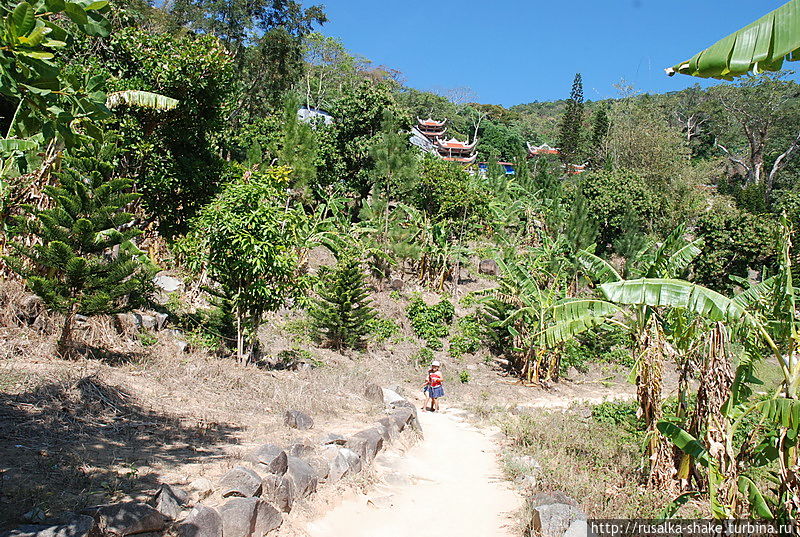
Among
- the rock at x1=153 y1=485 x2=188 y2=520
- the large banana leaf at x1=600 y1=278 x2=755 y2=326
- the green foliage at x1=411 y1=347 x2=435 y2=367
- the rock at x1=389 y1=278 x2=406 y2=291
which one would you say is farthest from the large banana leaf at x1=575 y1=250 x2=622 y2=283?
the rock at x1=389 y1=278 x2=406 y2=291

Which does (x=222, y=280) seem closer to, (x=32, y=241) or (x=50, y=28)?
(x=32, y=241)

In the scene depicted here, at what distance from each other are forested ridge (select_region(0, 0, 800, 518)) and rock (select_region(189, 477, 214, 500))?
2.40 m

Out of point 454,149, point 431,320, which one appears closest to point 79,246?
point 431,320

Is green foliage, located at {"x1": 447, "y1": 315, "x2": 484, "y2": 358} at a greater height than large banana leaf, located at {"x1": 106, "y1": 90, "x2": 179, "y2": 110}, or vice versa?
large banana leaf, located at {"x1": 106, "y1": 90, "x2": 179, "y2": 110}

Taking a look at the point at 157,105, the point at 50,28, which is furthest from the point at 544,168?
the point at 50,28

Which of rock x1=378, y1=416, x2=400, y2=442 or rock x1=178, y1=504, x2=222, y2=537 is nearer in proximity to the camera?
rock x1=178, y1=504, x2=222, y2=537

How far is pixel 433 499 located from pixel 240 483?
7.36 feet

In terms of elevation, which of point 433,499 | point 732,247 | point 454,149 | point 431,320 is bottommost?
point 433,499

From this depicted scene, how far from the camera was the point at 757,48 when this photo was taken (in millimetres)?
2473

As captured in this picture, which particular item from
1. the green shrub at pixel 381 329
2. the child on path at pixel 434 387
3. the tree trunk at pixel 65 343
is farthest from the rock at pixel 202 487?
the green shrub at pixel 381 329

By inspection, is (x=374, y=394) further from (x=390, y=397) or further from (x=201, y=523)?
(x=201, y=523)

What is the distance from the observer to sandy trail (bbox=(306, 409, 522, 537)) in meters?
4.93

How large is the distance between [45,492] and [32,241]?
5.17 m

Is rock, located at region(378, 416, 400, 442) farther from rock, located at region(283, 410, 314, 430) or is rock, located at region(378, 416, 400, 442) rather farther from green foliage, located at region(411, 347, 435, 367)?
green foliage, located at region(411, 347, 435, 367)
